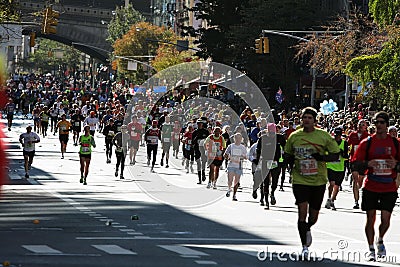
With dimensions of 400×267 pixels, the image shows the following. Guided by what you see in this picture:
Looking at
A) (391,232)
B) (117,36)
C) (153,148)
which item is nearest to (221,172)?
(153,148)

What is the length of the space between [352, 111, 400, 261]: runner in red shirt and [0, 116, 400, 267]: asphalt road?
46 cm

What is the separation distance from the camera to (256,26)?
2805 inches

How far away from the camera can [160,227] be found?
17.3m

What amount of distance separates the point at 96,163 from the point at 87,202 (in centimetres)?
1665

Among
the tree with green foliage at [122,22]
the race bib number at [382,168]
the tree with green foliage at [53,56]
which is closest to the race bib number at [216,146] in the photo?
the race bib number at [382,168]

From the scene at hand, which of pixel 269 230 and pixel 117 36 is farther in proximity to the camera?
pixel 117 36

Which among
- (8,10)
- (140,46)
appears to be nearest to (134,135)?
(8,10)

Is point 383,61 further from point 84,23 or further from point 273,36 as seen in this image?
→ point 84,23

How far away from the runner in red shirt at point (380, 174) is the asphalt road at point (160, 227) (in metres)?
0.46

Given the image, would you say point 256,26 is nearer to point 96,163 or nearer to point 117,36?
point 96,163

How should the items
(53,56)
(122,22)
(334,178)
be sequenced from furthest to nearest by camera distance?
(53,56), (122,22), (334,178)

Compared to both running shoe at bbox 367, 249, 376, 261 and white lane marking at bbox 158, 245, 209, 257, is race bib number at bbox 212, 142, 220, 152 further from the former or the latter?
running shoe at bbox 367, 249, 376, 261

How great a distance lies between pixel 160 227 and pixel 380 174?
5337mm

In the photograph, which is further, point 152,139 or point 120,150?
point 152,139
